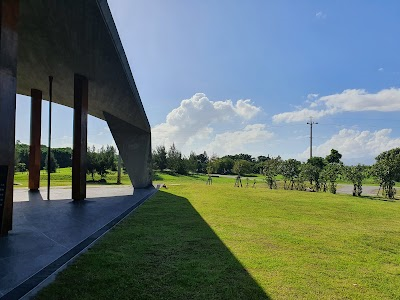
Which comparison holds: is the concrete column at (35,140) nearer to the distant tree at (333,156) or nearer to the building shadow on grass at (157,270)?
the building shadow on grass at (157,270)

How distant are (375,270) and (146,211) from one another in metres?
7.18

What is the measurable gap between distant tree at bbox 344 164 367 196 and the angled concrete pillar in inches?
521

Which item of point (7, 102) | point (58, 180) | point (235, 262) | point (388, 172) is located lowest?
point (58, 180)

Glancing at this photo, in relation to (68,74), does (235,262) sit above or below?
below

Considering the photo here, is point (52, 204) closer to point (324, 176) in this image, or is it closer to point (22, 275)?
point (22, 275)

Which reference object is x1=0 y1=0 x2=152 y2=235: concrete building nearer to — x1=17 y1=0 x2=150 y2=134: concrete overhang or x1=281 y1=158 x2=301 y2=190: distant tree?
x1=17 y1=0 x2=150 y2=134: concrete overhang

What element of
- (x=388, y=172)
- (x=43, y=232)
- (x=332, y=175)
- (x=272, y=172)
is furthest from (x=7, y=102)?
(x=272, y=172)

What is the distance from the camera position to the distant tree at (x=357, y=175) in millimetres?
20016

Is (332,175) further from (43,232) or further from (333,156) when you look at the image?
(333,156)

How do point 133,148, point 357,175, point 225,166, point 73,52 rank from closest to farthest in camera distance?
point 73,52 < point 133,148 < point 357,175 < point 225,166

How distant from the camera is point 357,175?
65.7 feet

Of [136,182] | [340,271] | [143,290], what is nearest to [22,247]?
[143,290]

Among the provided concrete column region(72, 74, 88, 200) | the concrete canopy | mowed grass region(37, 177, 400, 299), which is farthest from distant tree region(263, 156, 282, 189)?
concrete column region(72, 74, 88, 200)

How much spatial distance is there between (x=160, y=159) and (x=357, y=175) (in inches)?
1402
